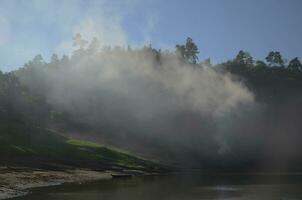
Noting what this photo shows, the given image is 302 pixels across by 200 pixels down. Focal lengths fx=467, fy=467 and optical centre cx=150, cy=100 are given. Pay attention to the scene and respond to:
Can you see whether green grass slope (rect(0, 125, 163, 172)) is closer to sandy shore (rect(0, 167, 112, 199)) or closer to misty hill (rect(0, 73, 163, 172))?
misty hill (rect(0, 73, 163, 172))

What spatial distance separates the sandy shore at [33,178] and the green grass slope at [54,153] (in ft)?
26.2

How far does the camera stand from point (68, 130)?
182m

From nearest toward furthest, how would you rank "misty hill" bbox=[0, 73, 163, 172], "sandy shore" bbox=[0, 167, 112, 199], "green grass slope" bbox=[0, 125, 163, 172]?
"sandy shore" bbox=[0, 167, 112, 199]
"green grass slope" bbox=[0, 125, 163, 172]
"misty hill" bbox=[0, 73, 163, 172]

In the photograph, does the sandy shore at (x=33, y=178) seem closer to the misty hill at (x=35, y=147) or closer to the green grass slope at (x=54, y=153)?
the misty hill at (x=35, y=147)

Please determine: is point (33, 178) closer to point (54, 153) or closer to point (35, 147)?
point (54, 153)

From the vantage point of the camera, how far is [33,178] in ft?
265

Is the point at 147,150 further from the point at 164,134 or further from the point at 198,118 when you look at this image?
the point at 198,118

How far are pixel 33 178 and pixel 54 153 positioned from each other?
36.1 metres

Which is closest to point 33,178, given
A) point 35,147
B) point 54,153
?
point 54,153

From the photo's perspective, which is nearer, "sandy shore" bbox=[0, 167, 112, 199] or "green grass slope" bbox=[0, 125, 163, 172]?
"sandy shore" bbox=[0, 167, 112, 199]

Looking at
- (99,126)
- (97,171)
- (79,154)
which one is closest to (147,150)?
(99,126)

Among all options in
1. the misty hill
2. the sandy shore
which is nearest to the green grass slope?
the misty hill

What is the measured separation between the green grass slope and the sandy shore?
7.97 meters

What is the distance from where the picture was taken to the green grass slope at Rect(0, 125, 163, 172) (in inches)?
4154
